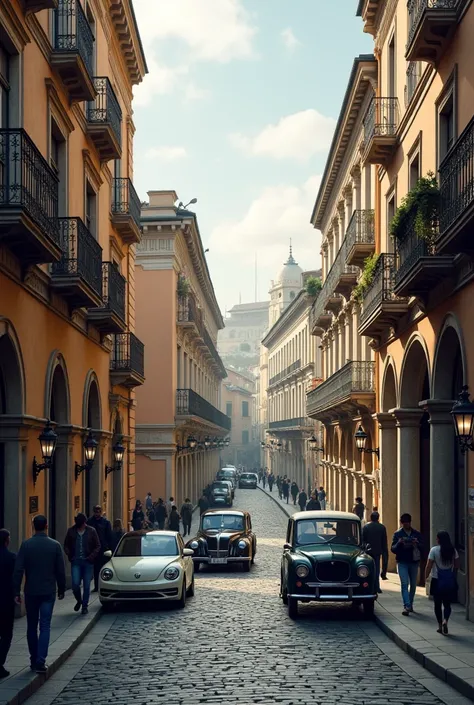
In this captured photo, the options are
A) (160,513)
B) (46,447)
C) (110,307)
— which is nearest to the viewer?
(46,447)

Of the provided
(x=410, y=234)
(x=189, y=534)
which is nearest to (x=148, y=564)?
(x=410, y=234)

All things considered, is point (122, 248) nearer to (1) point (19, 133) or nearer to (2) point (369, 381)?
(2) point (369, 381)

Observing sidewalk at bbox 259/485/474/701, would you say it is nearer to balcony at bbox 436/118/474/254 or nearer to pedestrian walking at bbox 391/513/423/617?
pedestrian walking at bbox 391/513/423/617

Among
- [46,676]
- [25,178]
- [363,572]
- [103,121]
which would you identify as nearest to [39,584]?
[46,676]

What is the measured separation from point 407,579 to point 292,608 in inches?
73.0

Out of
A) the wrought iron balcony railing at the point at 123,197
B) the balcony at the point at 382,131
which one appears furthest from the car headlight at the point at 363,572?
the wrought iron balcony railing at the point at 123,197

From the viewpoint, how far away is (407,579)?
16.0m

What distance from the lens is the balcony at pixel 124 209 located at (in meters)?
26.8

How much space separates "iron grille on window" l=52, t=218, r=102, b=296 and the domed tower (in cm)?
9264

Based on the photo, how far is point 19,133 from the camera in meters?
13.6

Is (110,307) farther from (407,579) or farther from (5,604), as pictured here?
(5,604)

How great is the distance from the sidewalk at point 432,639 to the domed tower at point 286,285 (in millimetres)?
96040

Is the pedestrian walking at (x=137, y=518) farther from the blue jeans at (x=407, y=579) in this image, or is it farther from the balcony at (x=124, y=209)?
the blue jeans at (x=407, y=579)

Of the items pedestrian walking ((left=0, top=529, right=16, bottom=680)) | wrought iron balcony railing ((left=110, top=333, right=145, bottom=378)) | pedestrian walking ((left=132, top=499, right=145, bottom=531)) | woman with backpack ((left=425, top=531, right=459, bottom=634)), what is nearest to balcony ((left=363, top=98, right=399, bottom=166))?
wrought iron balcony railing ((left=110, top=333, right=145, bottom=378))
